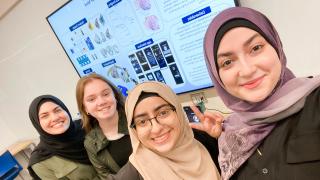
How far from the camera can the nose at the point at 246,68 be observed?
0.92 m

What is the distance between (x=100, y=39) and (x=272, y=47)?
2016 millimetres

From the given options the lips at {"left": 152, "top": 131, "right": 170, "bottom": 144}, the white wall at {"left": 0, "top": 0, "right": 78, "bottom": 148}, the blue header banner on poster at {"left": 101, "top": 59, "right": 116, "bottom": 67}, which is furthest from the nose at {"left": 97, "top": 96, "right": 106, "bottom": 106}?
the white wall at {"left": 0, "top": 0, "right": 78, "bottom": 148}

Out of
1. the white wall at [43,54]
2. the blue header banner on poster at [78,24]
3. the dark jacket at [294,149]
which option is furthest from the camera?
the blue header banner on poster at [78,24]

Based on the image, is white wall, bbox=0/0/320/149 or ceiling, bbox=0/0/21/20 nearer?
white wall, bbox=0/0/320/149

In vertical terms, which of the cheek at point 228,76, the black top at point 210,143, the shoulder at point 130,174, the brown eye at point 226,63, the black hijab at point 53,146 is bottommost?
the black top at point 210,143

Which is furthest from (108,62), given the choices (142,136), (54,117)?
(142,136)

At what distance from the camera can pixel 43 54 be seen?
337 centimetres

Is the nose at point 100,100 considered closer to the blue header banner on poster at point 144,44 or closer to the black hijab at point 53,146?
the black hijab at point 53,146

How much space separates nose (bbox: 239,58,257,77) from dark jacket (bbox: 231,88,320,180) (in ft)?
0.66

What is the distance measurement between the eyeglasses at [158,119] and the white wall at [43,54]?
90 centimetres

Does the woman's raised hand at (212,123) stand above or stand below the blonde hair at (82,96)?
below

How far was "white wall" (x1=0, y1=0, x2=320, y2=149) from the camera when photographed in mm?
1620

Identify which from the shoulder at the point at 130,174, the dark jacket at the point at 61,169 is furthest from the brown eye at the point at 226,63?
the dark jacket at the point at 61,169

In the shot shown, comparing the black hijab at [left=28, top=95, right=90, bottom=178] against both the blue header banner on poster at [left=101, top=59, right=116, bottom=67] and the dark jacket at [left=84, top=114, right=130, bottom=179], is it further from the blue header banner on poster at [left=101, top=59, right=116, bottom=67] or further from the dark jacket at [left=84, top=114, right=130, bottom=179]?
the blue header banner on poster at [left=101, top=59, right=116, bottom=67]
